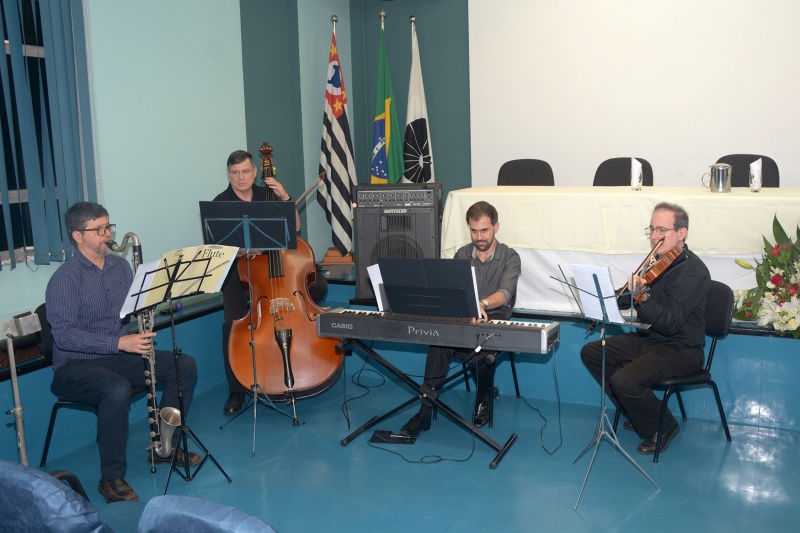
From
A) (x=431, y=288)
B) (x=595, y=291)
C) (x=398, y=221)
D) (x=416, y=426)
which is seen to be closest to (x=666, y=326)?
(x=595, y=291)

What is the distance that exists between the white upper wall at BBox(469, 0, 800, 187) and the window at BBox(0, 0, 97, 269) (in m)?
3.48

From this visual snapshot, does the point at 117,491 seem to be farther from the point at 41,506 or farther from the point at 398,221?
the point at 398,221

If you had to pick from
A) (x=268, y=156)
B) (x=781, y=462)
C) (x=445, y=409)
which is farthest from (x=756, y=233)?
(x=268, y=156)

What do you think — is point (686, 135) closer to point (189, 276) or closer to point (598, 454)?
point (598, 454)

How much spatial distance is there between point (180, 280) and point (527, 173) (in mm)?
3094

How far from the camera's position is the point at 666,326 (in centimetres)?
372

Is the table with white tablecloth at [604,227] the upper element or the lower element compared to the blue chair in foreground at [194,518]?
upper

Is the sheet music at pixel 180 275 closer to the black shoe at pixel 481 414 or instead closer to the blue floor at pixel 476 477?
the blue floor at pixel 476 477

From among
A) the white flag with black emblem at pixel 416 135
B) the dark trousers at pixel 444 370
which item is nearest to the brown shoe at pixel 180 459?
the dark trousers at pixel 444 370

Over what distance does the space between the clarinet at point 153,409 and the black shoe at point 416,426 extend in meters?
1.22

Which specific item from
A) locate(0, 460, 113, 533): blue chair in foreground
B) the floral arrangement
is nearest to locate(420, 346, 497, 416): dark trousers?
the floral arrangement

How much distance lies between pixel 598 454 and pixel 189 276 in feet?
7.37

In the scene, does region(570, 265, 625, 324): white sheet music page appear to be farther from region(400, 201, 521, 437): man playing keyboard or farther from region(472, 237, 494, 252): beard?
region(472, 237, 494, 252): beard

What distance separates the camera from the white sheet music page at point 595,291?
3244 mm
